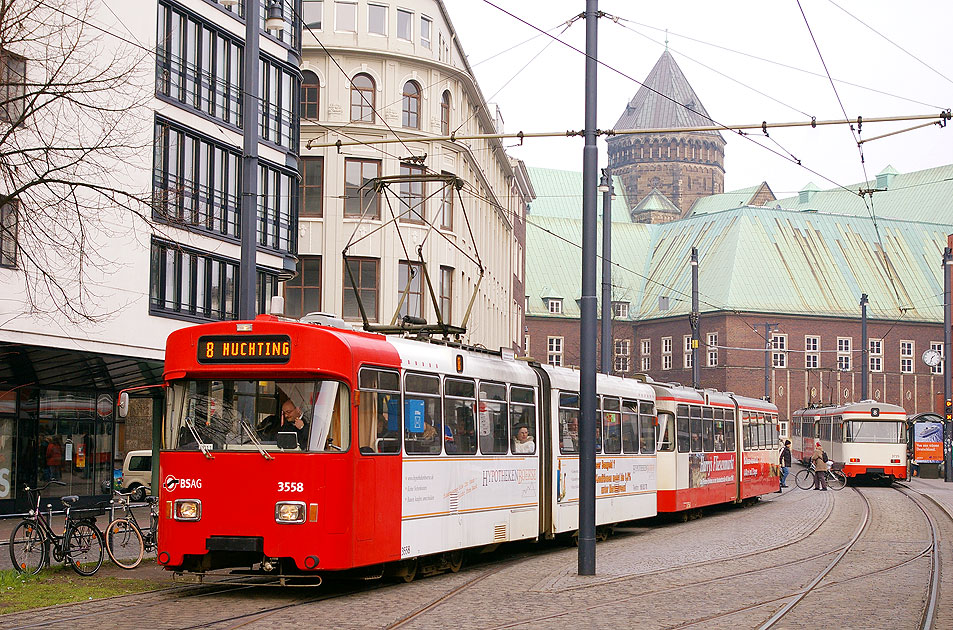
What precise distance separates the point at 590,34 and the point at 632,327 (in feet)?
282

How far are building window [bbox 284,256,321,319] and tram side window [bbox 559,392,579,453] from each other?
24164mm

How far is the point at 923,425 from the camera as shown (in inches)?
2206

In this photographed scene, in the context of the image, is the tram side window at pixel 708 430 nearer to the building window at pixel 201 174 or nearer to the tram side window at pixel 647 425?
the tram side window at pixel 647 425

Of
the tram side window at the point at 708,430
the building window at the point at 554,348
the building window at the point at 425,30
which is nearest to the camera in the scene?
the tram side window at the point at 708,430

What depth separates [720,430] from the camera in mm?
30047

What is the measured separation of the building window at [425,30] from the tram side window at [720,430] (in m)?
21.2

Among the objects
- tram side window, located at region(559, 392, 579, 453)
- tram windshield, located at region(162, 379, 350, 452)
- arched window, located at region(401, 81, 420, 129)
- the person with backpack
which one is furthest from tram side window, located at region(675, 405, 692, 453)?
arched window, located at region(401, 81, 420, 129)

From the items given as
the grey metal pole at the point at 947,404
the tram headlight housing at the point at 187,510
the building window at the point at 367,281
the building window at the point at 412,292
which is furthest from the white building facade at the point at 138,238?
the grey metal pole at the point at 947,404

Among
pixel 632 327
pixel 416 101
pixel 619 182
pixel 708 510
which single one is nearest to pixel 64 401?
pixel 708 510

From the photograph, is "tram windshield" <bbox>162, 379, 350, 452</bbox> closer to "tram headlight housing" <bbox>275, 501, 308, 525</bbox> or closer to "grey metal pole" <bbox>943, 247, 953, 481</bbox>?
"tram headlight housing" <bbox>275, 501, 308, 525</bbox>

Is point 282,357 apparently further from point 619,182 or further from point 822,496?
point 619,182

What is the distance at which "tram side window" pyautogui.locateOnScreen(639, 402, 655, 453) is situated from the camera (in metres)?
24.2

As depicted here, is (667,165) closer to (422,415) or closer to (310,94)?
(310,94)

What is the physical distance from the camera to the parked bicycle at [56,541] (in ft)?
49.6
